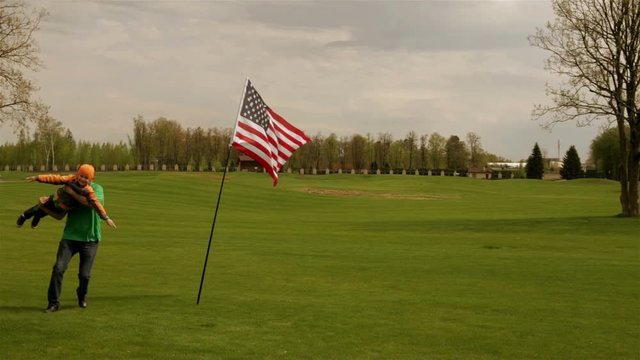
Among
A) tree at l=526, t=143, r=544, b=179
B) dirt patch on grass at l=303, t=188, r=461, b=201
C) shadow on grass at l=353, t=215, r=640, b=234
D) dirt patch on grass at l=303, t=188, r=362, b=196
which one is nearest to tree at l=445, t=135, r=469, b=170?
tree at l=526, t=143, r=544, b=179

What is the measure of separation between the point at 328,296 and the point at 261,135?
3.49 metres

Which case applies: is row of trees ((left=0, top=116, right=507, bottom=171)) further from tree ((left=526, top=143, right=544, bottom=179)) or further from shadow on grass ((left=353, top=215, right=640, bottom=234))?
shadow on grass ((left=353, top=215, right=640, bottom=234))

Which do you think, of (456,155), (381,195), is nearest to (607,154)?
(456,155)

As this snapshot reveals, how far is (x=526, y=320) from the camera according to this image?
11.0m

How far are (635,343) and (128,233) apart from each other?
20409 millimetres

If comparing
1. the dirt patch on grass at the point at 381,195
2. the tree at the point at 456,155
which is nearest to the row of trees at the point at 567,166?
the tree at the point at 456,155

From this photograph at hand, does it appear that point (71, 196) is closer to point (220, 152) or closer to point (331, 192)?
point (331, 192)

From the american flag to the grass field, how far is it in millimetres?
2726

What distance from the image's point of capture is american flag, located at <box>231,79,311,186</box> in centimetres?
1215

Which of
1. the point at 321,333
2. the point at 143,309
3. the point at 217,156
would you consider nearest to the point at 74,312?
the point at 143,309

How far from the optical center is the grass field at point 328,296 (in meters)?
8.99

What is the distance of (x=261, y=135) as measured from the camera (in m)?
12.6

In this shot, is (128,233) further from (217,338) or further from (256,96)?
(217,338)

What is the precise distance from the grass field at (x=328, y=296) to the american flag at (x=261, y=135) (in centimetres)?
273
